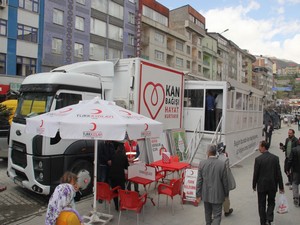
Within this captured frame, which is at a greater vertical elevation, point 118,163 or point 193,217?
point 118,163

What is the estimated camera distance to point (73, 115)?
5.45 m

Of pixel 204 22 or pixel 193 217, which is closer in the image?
pixel 193 217

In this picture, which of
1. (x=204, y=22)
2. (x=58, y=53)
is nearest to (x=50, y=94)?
(x=58, y=53)

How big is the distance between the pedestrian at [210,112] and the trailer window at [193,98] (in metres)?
0.27

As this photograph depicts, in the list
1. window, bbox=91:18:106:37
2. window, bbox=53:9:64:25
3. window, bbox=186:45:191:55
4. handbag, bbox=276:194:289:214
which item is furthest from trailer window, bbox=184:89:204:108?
window, bbox=186:45:191:55

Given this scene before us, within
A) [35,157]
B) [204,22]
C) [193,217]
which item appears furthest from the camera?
[204,22]

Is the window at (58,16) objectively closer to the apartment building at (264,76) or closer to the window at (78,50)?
the window at (78,50)

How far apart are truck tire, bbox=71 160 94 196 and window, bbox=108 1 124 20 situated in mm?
32781

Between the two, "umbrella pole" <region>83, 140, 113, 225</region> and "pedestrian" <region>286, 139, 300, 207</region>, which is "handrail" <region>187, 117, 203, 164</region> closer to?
"pedestrian" <region>286, 139, 300, 207</region>

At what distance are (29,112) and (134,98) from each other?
3.15m

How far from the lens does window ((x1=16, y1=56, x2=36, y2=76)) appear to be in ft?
93.0

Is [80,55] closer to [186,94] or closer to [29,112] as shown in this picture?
[186,94]

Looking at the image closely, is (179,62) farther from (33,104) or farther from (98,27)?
(33,104)

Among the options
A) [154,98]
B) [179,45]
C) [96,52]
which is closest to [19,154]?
[154,98]
